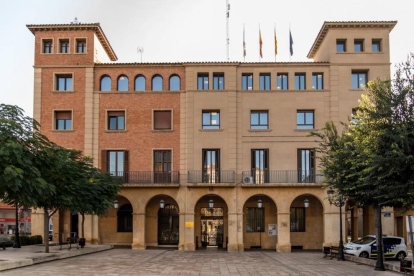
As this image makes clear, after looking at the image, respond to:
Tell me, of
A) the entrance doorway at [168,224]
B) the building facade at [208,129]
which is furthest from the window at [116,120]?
the entrance doorway at [168,224]

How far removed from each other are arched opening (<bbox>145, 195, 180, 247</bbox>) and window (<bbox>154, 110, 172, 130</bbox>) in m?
5.23

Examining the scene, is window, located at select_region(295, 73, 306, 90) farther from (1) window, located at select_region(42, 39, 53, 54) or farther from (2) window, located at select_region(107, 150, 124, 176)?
(1) window, located at select_region(42, 39, 53, 54)

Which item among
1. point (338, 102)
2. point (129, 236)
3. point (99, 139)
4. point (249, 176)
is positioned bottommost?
point (129, 236)

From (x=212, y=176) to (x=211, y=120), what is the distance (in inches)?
161

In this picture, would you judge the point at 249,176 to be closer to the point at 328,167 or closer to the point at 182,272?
the point at 328,167

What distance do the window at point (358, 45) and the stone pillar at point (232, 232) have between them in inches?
583

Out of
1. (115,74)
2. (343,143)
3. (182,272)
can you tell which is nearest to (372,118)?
(343,143)

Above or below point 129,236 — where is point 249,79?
above

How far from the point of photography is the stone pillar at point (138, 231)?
36.5m

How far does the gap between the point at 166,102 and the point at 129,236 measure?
10336 millimetres

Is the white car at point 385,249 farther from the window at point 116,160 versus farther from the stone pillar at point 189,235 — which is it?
the window at point 116,160

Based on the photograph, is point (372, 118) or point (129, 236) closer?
point (372, 118)

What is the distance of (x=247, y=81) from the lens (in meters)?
38.0

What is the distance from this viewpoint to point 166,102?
3797 cm
